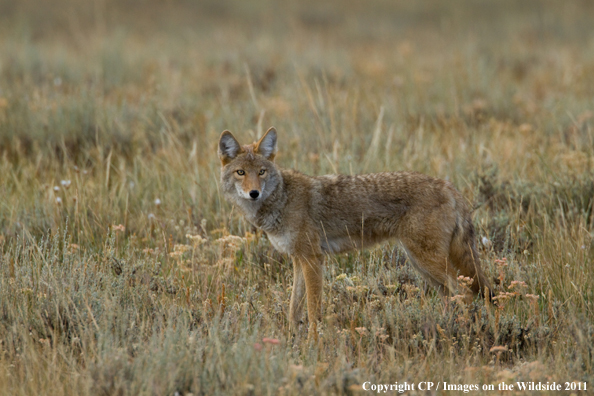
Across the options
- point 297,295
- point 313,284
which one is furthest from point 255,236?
point 313,284

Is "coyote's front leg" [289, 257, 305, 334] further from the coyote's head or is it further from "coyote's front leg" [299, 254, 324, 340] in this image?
the coyote's head

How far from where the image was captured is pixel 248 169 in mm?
4426

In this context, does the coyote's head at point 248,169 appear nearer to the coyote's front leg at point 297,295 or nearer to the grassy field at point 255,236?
the grassy field at point 255,236

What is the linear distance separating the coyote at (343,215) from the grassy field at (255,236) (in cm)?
20

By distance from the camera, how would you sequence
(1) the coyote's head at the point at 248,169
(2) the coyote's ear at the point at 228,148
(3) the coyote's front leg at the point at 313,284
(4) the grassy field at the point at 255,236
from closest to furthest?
(4) the grassy field at the point at 255,236 → (3) the coyote's front leg at the point at 313,284 → (1) the coyote's head at the point at 248,169 → (2) the coyote's ear at the point at 228,148

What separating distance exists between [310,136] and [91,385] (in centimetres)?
483

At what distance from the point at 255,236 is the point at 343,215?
3.39 ft

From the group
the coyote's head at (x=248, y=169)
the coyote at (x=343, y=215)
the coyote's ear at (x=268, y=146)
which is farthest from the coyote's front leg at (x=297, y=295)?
the coyote's ear at (x=268, y=146)

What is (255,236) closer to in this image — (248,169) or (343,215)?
(248,169)

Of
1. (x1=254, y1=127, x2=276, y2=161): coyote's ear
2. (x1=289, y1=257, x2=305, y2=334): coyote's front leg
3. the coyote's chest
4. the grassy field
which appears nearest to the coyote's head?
(x1=254, y1=127, x2=276, y2=161): coyote's ear

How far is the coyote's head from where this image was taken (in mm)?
4331

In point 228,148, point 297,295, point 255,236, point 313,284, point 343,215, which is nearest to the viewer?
point 313,284

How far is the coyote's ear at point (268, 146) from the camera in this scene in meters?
4.61

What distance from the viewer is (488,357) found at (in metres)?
3.55
